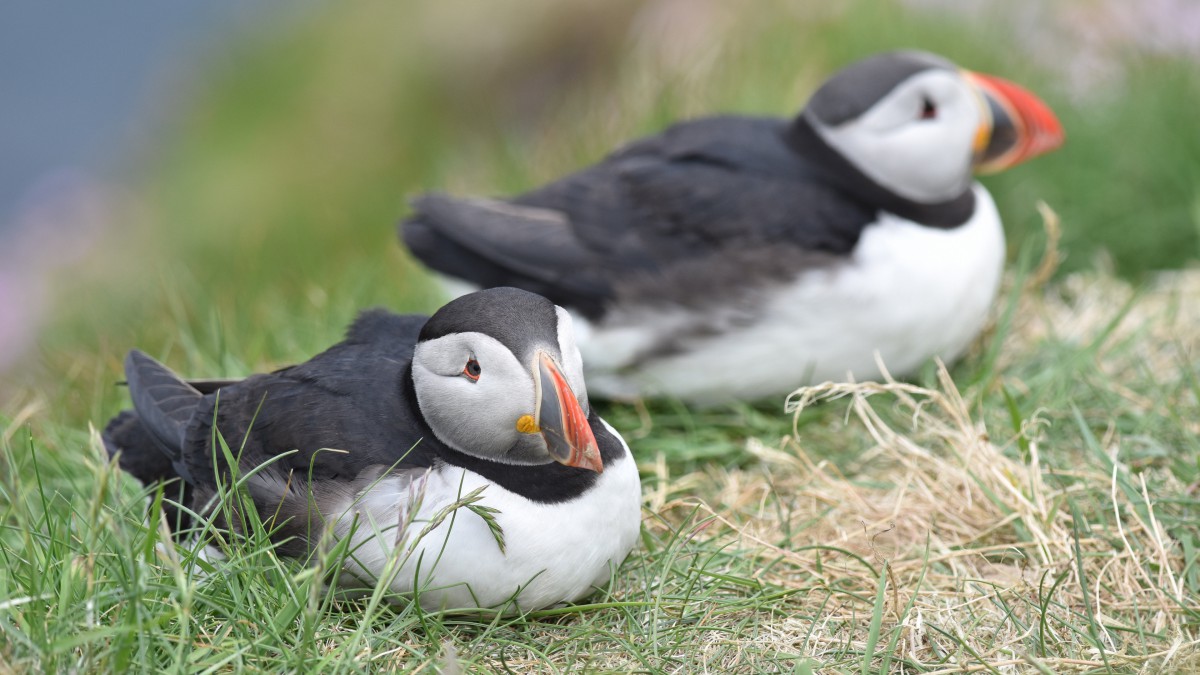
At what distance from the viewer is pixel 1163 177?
5086 millimetres

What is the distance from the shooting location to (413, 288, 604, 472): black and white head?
7.87 ft

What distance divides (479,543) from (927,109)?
7.03ft

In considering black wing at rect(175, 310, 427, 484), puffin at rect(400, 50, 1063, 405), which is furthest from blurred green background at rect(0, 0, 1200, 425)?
puffin at rect(400, 50, 1063, 405)

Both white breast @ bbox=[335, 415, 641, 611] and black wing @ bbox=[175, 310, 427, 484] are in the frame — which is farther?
black wing @ bbox=[175, 310, 427, 484]

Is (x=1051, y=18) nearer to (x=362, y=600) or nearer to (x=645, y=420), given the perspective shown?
(x=645, y=420)

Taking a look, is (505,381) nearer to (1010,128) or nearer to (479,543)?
(479,543)

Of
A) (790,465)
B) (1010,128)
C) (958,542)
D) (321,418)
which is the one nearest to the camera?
(321,418)

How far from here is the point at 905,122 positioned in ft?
12.4

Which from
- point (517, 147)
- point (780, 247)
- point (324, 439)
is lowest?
point (517, 147)

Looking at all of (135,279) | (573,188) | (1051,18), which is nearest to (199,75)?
(135,279)

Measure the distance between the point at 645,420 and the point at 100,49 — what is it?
14.0 m

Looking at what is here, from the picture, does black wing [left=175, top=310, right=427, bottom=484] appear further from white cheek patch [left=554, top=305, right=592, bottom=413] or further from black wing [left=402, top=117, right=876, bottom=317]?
black wing [left=402, top=117, right=876, bottom=317]

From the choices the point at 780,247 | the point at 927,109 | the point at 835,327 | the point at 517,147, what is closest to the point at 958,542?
the point at 835,327

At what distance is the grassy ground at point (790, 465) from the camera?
2.42 m
